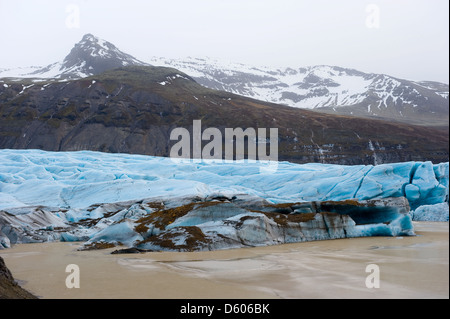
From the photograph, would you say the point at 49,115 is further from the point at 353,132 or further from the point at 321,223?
the point at 321,223

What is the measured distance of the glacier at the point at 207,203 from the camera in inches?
497

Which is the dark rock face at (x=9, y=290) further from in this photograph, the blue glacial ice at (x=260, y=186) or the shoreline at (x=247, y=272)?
the blue glacial ice at (x=260, y=186)

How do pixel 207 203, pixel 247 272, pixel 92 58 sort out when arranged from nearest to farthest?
pixel 247 272, pixel 207 203, pixel 92 58

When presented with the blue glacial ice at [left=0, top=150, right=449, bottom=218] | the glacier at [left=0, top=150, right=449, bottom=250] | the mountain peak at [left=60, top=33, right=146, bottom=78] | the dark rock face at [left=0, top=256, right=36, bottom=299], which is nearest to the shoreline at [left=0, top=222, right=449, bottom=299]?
the dark rock face at [left=0, top=256, right=36, bottom=299]

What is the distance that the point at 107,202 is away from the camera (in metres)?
20.4

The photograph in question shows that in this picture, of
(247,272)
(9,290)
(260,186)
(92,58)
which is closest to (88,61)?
(92,58)

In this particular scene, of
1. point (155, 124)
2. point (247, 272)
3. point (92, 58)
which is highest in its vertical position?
point (92, 58)

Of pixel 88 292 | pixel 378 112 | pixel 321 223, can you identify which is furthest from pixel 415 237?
pixel 378 112

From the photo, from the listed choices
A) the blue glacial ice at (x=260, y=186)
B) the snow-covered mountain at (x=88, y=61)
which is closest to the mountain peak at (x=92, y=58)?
the snow-covered mountain at (x=88, y=61)

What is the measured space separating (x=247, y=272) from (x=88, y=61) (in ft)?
522

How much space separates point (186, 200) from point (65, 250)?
6.85 m

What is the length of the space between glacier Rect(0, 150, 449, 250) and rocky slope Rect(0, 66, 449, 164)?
141 feet

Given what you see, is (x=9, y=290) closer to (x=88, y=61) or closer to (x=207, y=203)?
(x=207, y=203)

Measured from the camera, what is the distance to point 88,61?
153 metres
